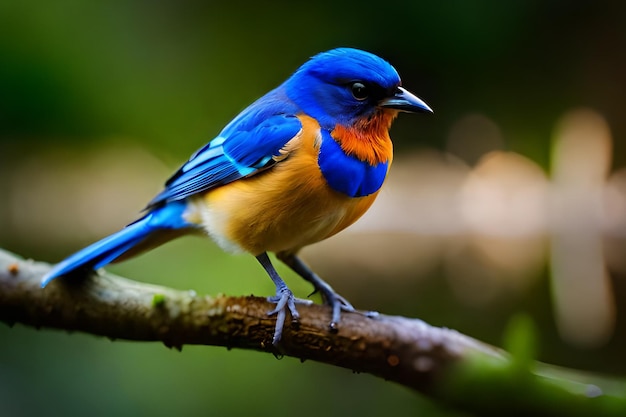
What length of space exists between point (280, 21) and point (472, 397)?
230 centimetres

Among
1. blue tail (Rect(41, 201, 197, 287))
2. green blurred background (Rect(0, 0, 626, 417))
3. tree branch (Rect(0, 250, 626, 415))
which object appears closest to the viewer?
tree branch (Rect(0, 250, 626, 415))

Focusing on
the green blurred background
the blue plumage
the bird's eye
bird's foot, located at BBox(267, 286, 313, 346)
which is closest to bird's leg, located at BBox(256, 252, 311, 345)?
bird's foot, located at BBox(267, 286, 313, 346)

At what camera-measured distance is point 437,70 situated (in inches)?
117

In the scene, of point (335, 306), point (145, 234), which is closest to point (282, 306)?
point (335, 306)

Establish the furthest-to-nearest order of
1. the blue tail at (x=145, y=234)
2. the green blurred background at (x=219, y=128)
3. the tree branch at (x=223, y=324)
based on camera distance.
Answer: the green blurred background at (x=219, y=128) → the blue tail at (x=145, y=234) → the tree branch at (x=223, y=324)

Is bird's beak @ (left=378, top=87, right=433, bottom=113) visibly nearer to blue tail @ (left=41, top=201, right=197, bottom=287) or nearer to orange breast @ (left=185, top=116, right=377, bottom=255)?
orange breast @ (left=185, top=116, right=377, bottom=255)

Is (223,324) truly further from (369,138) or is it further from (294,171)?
(369,138)

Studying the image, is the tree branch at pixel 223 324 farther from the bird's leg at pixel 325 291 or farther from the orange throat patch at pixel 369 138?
the orange throat patch at pixel 369 138

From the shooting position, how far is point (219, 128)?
9.05 ft

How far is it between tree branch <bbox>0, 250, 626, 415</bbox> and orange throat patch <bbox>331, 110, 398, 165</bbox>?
0.87ft

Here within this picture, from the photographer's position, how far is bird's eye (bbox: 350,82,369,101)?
50.2 inches

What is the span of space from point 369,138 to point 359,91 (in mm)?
79

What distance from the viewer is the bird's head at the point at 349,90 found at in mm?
1242

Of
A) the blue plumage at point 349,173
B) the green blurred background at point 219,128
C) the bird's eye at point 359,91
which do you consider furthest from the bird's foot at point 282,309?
the green blurred background at point 219,128
